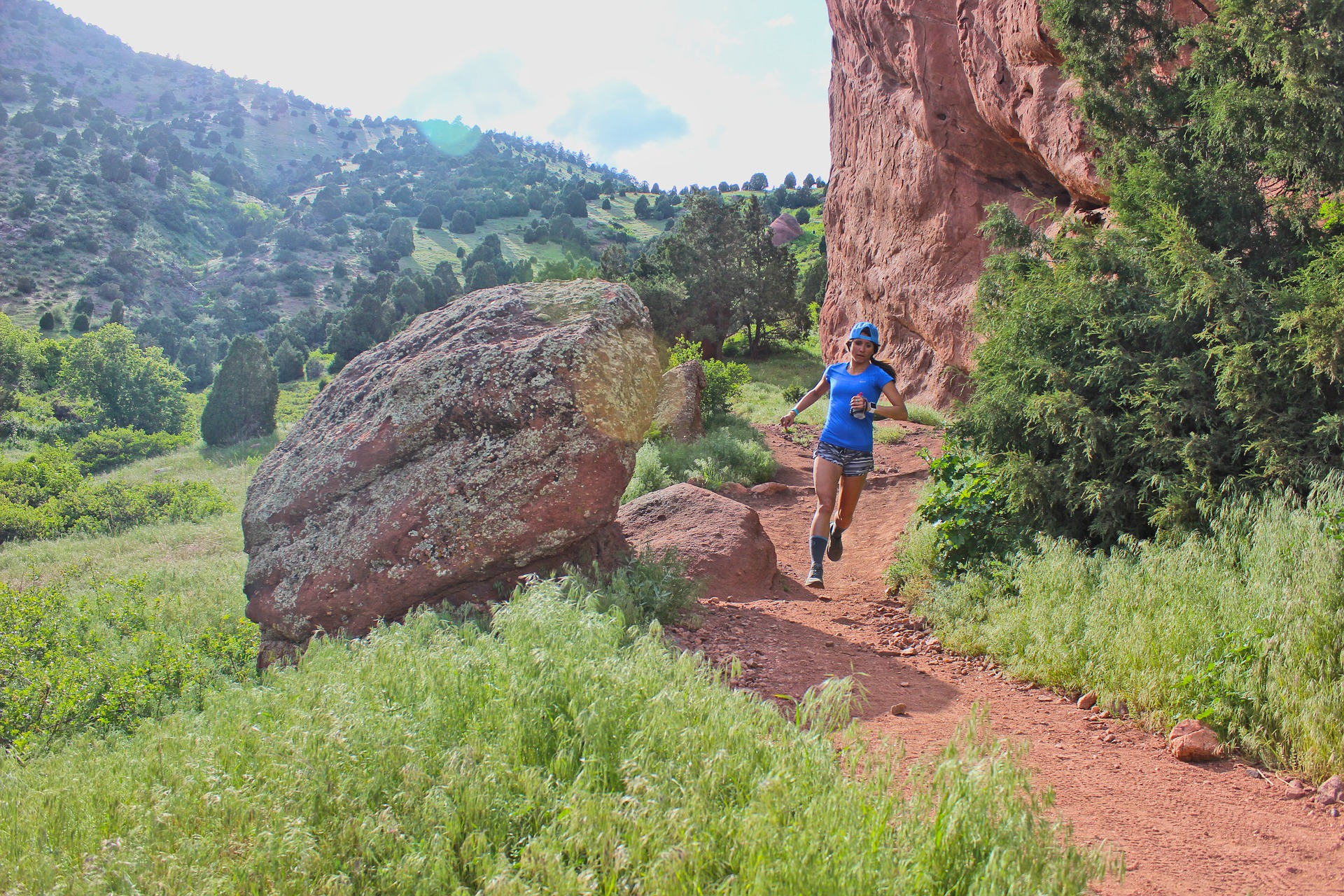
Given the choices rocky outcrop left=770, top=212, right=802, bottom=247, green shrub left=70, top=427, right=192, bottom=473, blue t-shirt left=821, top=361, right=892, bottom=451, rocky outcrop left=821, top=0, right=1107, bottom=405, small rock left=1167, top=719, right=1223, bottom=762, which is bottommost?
green shrub left=70, top=427, right=192, bottom=473

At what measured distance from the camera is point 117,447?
31.5 metres

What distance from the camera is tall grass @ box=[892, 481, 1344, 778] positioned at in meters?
3.33

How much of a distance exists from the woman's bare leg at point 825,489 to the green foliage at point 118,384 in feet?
129

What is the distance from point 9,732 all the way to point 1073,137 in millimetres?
13029

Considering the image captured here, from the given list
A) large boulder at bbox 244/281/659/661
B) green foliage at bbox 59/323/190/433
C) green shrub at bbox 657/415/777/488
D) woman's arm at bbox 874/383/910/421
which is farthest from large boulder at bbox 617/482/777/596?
green foliage at bbox 59/323/190/433

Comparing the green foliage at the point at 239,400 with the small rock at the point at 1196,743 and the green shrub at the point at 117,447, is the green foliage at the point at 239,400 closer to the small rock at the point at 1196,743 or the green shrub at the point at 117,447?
the green shrub at the point at 117,447

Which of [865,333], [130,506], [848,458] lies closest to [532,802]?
→ [848,458]

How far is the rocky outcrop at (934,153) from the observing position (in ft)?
37.8

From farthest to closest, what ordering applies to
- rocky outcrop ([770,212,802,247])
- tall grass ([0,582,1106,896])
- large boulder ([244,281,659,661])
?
1. rocky outcrop ([770,212,802,247])
2. large boulder ([244,281,659,661])
3. tall grass ([0,582,1106,896])

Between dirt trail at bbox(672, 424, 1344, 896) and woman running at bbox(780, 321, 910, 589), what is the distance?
0.68 metres

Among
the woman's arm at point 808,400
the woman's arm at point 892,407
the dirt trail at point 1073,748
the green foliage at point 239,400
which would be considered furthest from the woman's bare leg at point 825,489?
the green foliage at point 239,400

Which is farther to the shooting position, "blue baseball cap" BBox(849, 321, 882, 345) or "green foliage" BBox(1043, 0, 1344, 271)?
"blue baseball cap" BBox(849, 321, 882, 345)

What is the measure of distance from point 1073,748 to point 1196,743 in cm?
49

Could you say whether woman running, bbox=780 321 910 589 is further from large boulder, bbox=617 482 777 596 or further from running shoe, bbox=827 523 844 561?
large boulder, bbox=617 482 777 596
